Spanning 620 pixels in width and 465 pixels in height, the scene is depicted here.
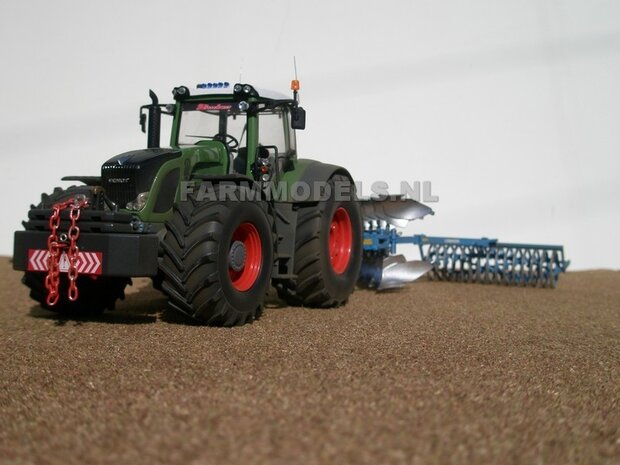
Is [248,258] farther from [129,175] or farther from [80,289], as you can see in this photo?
[80,289]

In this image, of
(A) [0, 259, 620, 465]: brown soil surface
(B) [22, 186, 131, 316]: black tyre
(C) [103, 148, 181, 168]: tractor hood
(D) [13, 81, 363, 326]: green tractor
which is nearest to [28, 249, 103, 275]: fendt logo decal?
(D) [13, 81, 363, 326]: green tractor

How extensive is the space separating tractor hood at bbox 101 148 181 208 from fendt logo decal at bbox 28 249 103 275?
1.99ft

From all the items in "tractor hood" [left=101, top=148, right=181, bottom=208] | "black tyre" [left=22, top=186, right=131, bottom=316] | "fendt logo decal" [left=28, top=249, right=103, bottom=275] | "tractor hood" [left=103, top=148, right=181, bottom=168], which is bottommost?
"black tyre" [left=22, top=186, right=131, bottom=316]

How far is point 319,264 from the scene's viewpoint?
22.9 feet

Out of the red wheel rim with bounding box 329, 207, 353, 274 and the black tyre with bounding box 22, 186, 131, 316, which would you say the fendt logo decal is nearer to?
the black tyre with bounding box 22, 186, 131, 316

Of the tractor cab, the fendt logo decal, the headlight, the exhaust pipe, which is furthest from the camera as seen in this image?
the exhaust pipe

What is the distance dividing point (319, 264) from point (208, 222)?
5.57ft

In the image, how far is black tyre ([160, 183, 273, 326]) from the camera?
18.0ft

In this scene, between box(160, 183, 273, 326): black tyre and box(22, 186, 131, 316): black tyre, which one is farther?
box(22, 186, 131, 316): black tyre

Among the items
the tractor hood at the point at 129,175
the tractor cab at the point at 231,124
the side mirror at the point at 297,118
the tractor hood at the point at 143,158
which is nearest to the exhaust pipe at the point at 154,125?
the tractor cab at the point at 231,124

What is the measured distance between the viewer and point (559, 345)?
5.71 meters

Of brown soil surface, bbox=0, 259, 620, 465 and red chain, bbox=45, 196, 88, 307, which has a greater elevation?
red chain, bbox=45, 196, 88, 307

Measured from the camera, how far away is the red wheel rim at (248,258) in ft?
20.1

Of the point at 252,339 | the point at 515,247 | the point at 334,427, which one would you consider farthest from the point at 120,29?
the point at 334,427
